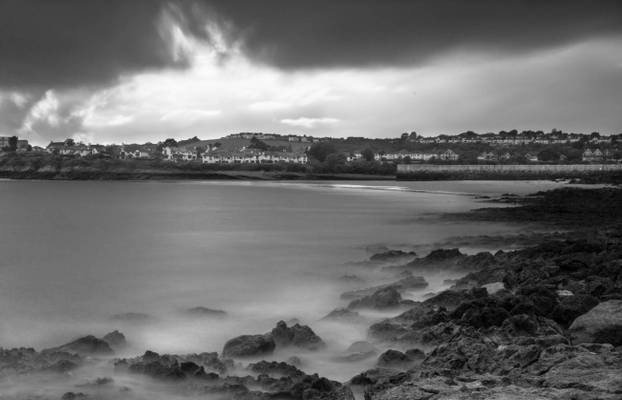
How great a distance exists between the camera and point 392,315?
27.0 ft

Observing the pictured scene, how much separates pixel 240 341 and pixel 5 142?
20758 cm

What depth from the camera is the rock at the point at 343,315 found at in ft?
27.0

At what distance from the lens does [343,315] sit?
835cm

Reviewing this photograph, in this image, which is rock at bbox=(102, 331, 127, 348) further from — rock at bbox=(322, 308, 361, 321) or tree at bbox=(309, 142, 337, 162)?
tree at bbox=(309, 142, 337, 162)

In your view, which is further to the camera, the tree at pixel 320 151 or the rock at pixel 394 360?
the tree at pixel 320 151

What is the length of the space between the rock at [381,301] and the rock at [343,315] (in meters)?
0.33

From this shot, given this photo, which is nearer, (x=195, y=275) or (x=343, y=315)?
(x=343, y=315)

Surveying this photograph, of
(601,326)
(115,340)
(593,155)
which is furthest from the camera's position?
(593,155)

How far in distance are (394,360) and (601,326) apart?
1.90 metres

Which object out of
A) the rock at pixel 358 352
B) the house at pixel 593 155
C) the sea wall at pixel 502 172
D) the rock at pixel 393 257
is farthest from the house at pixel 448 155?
the rock at pixel 358 352

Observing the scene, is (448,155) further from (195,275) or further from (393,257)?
(195,275)

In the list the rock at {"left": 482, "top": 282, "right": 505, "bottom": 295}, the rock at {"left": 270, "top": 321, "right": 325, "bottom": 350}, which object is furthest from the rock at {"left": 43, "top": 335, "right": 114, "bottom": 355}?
the rock at {"left": 482, "top": 282, "right": 505, "bottom": 295}

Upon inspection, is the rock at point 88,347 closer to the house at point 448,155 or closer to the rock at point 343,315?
the rock at point 343,315

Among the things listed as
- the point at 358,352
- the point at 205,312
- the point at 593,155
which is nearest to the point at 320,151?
the point at 593,155
